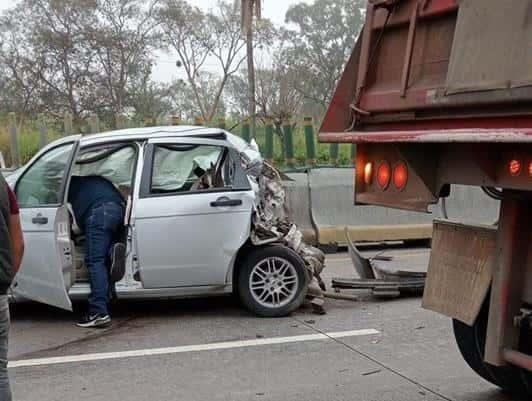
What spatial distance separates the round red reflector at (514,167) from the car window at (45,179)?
438 cm

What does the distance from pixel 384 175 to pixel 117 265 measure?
10.8 feet

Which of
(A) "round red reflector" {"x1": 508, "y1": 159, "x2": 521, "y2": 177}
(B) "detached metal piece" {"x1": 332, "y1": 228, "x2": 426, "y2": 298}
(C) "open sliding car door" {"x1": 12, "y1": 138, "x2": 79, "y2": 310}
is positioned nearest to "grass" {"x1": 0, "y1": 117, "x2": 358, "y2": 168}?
(B) "detached metal piece" {"x1": 332, "y1": 228, "x2": 426, "y2": 298}

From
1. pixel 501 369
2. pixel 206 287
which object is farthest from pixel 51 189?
pixel 501 369

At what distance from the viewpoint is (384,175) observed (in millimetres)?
3781

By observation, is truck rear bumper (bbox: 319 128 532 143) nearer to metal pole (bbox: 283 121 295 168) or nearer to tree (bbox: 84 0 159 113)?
metal pole (bbox: 283 121 295 168)

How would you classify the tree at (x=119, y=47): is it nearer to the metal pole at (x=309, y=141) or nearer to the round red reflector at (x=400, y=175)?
the metal pole at (x=309, y=141)

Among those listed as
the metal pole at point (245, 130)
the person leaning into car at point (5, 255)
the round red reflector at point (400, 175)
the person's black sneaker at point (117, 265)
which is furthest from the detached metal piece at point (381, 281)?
the metal pole at point (245, 130)

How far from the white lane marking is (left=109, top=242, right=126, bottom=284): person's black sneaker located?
93cm

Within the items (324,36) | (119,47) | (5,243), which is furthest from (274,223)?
(324,36)

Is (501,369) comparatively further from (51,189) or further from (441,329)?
(51,189)

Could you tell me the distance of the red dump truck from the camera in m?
2.99

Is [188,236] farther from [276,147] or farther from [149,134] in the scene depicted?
[276,147]

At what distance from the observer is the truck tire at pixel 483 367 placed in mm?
4262

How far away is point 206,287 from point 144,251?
0.70 meters
